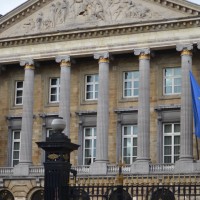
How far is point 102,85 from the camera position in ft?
152

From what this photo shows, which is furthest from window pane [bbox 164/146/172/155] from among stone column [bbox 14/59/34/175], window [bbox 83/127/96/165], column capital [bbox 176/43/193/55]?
stone column [bbox 14/59/34/175]

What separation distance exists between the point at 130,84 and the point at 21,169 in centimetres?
1010

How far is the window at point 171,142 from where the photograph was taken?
4547cm

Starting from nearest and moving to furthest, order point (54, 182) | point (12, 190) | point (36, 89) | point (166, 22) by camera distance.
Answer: point (54, 182) → point (166, 22) → point (12, 190) → point (36, 89)

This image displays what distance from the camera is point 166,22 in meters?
44.4

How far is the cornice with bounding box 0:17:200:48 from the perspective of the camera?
145ft

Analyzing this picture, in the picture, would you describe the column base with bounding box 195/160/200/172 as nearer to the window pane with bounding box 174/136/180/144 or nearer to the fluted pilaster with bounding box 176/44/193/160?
the fluted pilaster with bounding box 176/44/193/160

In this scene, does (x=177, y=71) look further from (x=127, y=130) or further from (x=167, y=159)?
(x=167, y=159)

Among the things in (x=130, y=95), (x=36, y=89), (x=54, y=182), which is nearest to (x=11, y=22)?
(x=36, y=89)

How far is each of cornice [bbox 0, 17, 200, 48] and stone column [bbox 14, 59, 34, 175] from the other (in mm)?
1709

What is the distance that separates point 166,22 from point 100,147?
969 centimetres

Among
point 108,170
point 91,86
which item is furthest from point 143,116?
point 91,86

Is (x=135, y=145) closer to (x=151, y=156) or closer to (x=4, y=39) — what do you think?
(x=151, y=156)

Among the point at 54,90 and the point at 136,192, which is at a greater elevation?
the point at 54,90
